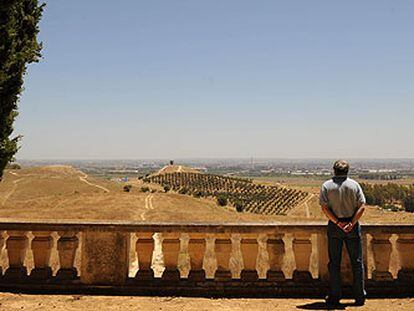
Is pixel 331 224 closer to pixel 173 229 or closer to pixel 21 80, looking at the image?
pixel 173 229

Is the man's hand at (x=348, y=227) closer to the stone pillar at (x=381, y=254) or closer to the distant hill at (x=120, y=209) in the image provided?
the stone pillar at (x=381, y=254)

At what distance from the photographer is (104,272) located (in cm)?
653

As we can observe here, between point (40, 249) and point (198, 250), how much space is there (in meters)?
2.44

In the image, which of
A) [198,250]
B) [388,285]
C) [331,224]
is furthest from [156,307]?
[388,285]

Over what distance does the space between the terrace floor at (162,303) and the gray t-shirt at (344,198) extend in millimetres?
1327

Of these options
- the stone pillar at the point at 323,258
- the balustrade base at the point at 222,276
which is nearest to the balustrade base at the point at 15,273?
the balustrade base at the point at 222,276

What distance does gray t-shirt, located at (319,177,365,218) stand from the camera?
235 inches

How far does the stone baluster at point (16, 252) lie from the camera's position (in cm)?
657

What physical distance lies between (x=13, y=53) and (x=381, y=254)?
7253 millimetres

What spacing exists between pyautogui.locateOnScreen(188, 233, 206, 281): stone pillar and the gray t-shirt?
6.24 ft

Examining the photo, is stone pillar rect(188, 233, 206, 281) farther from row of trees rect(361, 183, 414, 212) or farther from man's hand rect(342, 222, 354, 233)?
row of trees rect(361, 183, 414, 212)

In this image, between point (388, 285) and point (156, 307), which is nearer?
point (156, 307)

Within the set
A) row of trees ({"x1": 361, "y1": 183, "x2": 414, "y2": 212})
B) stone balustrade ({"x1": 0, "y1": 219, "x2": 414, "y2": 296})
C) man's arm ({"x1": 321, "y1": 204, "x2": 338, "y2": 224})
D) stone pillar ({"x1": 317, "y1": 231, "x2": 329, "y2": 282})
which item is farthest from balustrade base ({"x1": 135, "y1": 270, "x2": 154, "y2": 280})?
row of trees ({"x1": 361, "y1": 183, "x2": 414, "y2": 212})

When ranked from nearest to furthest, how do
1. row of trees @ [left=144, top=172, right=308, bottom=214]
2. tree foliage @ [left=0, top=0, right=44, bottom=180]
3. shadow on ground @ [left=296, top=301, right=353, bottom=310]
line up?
shadow on ground @ [left=296, top=301, right=353, bottom=310], tree foliage @ [left=0, top=0, right=44, bottom=180], row of trees @ [left=144, top=172, right=308, bottom=214]
